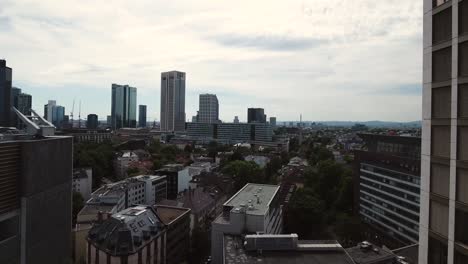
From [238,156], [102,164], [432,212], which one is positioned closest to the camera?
[432,212]

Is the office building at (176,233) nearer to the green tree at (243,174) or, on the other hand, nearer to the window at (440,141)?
the window at (440,141)

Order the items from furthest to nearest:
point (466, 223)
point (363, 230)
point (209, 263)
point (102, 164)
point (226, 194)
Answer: point (102, 164) → point (226, 194) → point (363, 230) → point (209, 263) → point (466, 223)

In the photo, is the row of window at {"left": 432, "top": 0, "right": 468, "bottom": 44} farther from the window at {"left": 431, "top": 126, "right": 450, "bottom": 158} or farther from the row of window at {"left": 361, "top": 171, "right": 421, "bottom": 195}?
the row of window at {"left": 361, "top": 171, "right": 421, "bottom": 195}

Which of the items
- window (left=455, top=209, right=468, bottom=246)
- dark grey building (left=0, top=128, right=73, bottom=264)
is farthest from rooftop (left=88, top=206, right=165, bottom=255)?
window (left=455, top=209, right=468, bottom=246)

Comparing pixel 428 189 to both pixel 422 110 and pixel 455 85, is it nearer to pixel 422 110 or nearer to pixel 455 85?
pixel 422 110

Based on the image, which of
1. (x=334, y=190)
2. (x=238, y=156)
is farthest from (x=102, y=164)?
(x=334, y=190)

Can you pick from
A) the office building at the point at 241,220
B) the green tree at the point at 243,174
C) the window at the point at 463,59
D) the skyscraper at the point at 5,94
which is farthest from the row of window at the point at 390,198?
the skyscraper at the point at 5,94

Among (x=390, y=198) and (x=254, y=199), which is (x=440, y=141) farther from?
(x=390, y=198)
